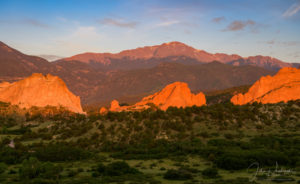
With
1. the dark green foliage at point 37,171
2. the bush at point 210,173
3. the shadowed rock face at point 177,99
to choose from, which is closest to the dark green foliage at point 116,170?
the dark green foliage at point 37,171

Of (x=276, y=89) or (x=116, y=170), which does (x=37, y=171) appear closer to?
(x=116, y=170)

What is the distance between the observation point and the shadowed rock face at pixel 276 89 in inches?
5226

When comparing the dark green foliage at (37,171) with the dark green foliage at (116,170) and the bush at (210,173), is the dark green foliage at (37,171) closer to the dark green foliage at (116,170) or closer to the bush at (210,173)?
the dark green foliage at (116,170)

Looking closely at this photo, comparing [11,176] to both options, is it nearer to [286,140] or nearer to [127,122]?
[127,122]

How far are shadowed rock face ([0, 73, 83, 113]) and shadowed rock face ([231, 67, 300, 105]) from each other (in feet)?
301

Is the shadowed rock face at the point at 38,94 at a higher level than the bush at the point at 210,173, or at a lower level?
higher

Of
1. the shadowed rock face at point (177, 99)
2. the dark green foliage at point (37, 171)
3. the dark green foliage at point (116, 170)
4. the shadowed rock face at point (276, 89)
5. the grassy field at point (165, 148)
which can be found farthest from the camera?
the shadowed rock face at point (177, 99)

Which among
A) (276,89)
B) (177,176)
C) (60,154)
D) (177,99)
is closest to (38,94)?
(177,99)

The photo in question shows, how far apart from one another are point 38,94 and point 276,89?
120m

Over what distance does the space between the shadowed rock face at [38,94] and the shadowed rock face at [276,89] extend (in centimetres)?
9177

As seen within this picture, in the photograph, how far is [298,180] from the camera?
1368 inches

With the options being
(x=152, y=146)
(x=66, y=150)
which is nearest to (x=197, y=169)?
(x=152, y=146)

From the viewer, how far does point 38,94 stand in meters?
170

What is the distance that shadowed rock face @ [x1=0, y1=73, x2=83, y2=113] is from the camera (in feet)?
547
